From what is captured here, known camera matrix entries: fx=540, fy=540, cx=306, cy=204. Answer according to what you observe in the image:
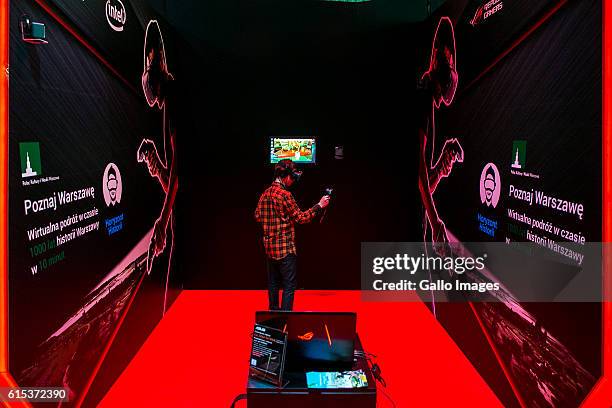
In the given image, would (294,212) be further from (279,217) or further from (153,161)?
(153,161)

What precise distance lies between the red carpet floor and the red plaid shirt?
36.1 inches

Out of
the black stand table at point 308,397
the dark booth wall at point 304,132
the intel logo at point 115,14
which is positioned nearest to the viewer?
the black stand table at point 308,397

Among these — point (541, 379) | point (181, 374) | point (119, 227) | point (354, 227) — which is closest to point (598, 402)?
point (541, 379)

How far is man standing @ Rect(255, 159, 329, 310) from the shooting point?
4.70 m

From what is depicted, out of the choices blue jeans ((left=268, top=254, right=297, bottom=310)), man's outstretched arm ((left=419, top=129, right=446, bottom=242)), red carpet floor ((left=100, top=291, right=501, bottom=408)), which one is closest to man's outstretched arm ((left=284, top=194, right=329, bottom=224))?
blue jeans ((left=268, top=254, right=297, bottom=310))

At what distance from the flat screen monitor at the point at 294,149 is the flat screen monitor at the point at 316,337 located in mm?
4017

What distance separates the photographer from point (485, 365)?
160 inches

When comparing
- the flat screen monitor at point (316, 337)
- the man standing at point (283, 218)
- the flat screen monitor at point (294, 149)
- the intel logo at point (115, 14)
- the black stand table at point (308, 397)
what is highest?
the intel logo at point (115, 14)

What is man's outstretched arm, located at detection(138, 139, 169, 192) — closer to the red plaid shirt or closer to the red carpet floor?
the red plaid shirt

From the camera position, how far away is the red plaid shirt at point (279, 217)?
470 centimetres

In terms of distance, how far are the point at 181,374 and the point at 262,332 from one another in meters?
1.80

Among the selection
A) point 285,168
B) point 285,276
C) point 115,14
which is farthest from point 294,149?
point 115,14

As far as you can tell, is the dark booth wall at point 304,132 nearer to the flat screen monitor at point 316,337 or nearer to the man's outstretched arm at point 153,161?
the man's outstretched arm at point 153,161

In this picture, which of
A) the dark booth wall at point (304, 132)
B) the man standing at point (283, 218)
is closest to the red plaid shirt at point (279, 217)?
the man standing at point (283, 218)
